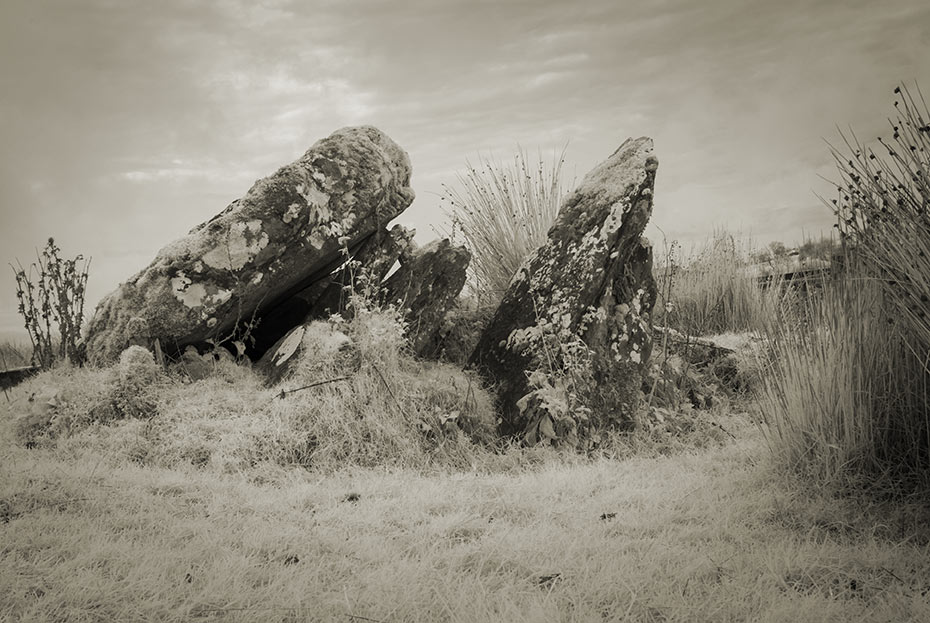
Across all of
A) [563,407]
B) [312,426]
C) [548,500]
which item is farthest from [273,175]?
[548,500]

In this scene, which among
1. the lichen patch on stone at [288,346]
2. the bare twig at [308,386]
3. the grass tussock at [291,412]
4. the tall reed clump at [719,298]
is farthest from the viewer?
the tall reed clump at [719,298]

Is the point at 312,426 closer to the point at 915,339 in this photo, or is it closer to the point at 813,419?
the point at 813,419

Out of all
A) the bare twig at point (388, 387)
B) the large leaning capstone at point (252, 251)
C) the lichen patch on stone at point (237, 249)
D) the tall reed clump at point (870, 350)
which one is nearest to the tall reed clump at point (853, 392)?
the tall reed clump at point (870, 350)

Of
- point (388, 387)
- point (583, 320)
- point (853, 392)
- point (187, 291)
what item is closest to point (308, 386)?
point (388, 387)

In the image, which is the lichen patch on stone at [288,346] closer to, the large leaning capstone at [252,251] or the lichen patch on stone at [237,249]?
the large leaning capstone at [252,251]

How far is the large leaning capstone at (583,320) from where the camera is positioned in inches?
190

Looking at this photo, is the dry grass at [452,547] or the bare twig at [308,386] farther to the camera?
the bare twig at [308,386]

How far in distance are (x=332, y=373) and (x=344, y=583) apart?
2346 mm

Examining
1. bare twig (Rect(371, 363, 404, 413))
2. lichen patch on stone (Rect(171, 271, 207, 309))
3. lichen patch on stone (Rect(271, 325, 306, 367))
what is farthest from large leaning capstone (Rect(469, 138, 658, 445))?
lichen patch on stone (Rect(171, 271, 207, 309))

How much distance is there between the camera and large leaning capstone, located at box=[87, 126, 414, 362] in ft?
17.4

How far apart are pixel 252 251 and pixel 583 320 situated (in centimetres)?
241

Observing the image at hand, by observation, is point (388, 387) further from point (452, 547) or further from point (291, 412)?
point (452, 547)

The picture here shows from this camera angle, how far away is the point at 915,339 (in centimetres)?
326

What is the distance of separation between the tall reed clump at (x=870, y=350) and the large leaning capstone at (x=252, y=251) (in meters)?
3.24
